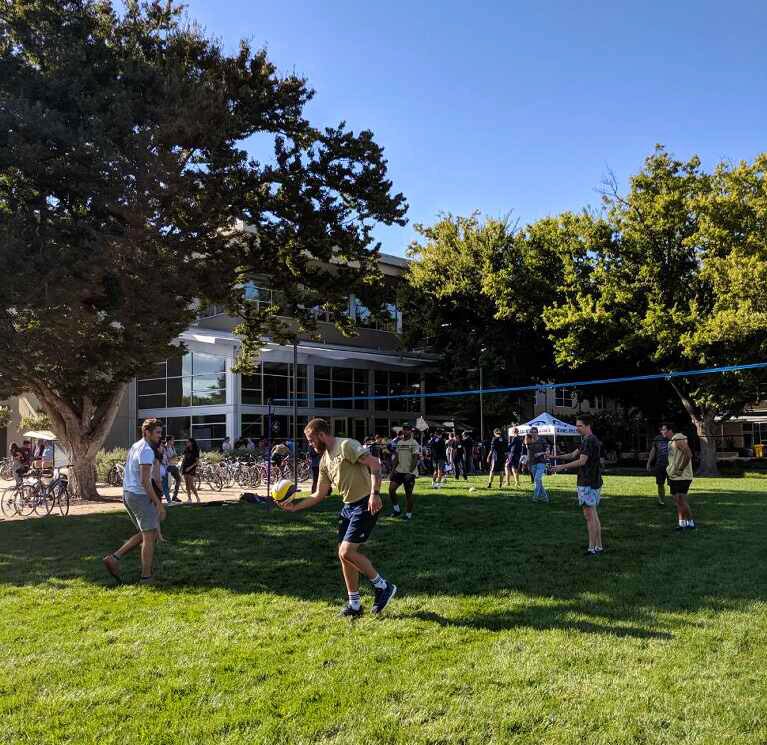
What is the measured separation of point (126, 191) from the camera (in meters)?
13.7

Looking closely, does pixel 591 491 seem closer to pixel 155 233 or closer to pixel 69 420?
pixel 155 233

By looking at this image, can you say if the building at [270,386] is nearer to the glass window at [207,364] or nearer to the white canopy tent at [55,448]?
the glass window at [207,364]

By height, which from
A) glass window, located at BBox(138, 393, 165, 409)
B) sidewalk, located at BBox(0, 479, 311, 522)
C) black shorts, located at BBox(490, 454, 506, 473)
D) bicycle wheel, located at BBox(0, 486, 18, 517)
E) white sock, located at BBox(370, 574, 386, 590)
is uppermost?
glass window, located at BBox(138, 393, 165, 409)

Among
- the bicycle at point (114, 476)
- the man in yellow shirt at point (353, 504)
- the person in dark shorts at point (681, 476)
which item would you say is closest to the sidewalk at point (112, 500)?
the bicycle at point (114, 476)

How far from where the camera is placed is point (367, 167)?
58.9ft

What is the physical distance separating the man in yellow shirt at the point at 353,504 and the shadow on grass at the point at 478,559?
47 cm

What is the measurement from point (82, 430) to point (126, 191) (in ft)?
24.0

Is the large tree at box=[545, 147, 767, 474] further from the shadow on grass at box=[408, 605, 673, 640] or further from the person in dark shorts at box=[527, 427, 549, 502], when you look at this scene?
the shadow on grass at box=[408, 605, 673, 640]

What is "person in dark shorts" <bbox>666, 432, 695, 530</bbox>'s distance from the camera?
11.3m

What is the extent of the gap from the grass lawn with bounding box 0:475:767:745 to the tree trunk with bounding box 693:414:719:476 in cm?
1968

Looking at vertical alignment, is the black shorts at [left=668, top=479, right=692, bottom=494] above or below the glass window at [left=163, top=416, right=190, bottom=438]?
→ below

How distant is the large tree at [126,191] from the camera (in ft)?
44.4

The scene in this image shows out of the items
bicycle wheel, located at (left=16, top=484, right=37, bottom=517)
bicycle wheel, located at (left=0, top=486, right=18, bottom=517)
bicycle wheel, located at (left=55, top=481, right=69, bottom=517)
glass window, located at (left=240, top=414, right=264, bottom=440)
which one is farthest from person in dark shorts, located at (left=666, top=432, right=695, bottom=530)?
glass window, located at (left=240, top=414, right=264, bottom=440)

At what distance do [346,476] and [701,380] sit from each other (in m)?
25.4
